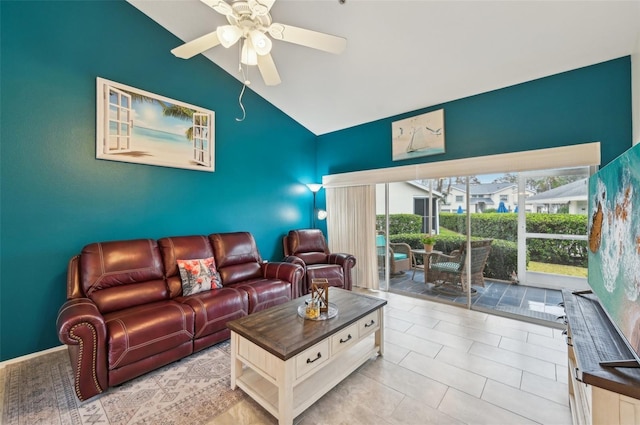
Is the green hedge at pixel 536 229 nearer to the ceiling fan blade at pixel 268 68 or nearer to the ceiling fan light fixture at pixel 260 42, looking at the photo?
the ceiling fan blade at pixel 268 68

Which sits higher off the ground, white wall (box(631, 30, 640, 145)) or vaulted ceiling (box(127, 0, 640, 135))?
vaulted ceiling (box(127, 0, 640, 135))

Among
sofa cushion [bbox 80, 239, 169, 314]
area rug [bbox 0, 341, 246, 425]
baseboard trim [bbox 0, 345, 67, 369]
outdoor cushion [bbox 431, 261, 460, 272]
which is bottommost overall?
area rug [bbox 0, 341, 246, 425]

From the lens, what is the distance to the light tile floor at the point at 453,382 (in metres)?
1.69

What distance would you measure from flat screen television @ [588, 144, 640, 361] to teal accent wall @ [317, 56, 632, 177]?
1.40 m

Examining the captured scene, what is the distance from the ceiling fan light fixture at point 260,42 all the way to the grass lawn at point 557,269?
436 cm

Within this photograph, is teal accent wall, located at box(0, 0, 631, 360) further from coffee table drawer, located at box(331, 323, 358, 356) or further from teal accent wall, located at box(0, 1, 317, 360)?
coffee table drawer, located at box(331, 323, 358, 356)

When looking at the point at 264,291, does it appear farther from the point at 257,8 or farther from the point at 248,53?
the point at 257,8

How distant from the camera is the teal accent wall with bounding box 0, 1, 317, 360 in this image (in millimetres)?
2306

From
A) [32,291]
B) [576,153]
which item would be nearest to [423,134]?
[576,153]

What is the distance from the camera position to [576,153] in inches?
107

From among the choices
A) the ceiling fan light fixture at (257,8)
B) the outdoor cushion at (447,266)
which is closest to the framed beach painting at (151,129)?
the ceiling fan light fixture at (257,8)

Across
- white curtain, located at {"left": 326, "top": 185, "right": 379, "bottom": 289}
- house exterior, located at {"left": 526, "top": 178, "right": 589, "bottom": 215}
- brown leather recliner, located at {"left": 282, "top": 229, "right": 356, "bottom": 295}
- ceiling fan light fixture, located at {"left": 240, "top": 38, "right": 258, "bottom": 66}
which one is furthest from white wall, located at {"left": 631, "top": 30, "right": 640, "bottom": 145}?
brown leather recliner, located at {"left": 282, "top": 229, "right": 356, "bottom": 295}

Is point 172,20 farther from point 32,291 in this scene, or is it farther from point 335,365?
point 335,365

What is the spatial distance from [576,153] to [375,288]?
3139 millimetres
